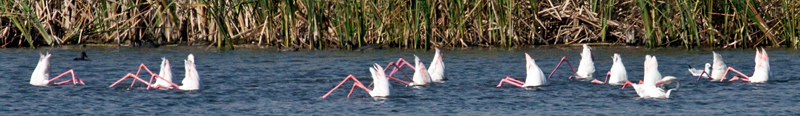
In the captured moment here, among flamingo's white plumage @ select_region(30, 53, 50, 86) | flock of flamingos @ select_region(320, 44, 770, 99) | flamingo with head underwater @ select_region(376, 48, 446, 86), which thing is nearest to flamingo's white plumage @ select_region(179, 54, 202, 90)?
flock of flamingos @ select_region(320, 44, 770, 99)

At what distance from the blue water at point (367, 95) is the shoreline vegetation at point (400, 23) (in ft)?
1.82

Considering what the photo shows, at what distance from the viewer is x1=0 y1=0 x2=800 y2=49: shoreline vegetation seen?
15250 millimetres

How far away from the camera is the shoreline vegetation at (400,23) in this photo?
1525 centimetres

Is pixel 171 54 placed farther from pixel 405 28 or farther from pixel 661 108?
pixel 661 108

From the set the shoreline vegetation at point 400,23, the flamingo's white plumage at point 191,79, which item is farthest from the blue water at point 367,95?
the shoreline vegetation at point 400,23

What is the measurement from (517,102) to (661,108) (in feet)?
3.83

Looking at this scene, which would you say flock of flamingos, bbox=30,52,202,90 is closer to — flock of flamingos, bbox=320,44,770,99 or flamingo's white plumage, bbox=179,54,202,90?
flamingo's white plumage, bbox=179,54,202,90

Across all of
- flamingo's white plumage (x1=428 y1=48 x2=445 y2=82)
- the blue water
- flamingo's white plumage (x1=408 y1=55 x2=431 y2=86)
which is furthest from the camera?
flamingo's white plumage (x1=428 y1=48 x2=445 y2=82)

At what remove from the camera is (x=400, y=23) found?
51.5 ft

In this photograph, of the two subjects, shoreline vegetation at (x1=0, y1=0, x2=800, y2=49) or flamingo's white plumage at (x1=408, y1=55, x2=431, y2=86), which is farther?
shoreline vegetation at (x1=0, y1=0, x2=800, y2=49)

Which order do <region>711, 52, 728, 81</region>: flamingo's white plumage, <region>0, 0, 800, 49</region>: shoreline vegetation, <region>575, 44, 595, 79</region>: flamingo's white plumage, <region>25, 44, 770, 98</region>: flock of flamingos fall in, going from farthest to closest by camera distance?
1. <region>0, 0, 800, 49</region>: shoreline vegetation
2. <region>575, 44, 595, 79</region>: flamingo's white plumage
3. <region>711, 52, 728, 81</region>: flamingo's white plumage
4. <region>25, 44, 770, 98</region>: flock of flamingos

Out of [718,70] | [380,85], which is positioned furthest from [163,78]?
[718,70]

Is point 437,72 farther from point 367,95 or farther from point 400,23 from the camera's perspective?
point 400,23

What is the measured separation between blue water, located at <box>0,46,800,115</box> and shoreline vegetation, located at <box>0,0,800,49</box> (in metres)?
0.56
